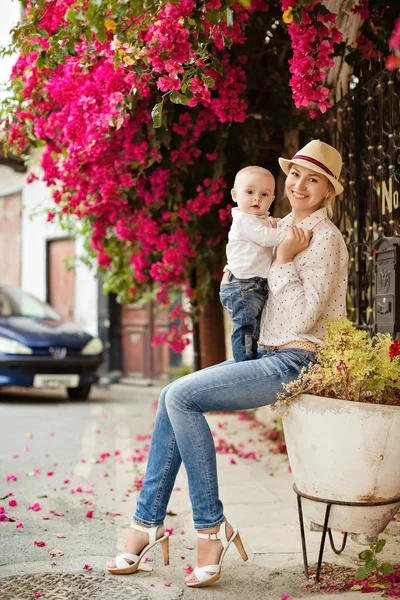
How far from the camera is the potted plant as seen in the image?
3.26m

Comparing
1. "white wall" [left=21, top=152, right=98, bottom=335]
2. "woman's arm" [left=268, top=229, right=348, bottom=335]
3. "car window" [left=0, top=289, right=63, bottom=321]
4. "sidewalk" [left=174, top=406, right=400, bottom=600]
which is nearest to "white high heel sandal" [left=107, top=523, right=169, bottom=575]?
"sidewalk" [left=174, top=406, right=400, bottom=600]

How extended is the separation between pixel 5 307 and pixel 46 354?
1.56 metres

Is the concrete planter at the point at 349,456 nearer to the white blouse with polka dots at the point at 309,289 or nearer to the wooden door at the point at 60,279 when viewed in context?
the white blouse with polka dots at the point at 309,289

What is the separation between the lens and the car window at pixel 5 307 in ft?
38.2

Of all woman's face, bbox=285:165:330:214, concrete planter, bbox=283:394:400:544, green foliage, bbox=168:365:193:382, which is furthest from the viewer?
green foliage, bbox=168:365:193:382

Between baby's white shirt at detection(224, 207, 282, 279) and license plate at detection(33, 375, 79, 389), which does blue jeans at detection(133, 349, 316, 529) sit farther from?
license plate at detection(33, 375, 79, 389)

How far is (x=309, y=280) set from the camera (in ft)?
11.3

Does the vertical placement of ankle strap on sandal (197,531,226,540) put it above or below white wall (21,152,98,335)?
below

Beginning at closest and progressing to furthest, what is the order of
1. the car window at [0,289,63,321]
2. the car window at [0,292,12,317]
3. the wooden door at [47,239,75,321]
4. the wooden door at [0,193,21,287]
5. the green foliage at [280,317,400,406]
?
the green foliage at [280,317,400,406]
the car window at [0,292,12,317]
the car window at [0,289,63,321]
the wooden door at [47,239,75,321]
the wooden door at [0,193,21,287]

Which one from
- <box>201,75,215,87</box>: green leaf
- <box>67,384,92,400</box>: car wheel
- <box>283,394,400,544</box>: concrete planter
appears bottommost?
<box>67,384,92,400</box>: car wheel

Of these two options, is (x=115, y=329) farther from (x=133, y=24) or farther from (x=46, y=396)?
(x=133, y=24)

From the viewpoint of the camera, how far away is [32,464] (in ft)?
21.4

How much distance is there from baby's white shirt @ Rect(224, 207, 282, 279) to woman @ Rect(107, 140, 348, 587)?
0.14m

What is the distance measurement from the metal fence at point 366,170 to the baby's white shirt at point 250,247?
145 centimetres
